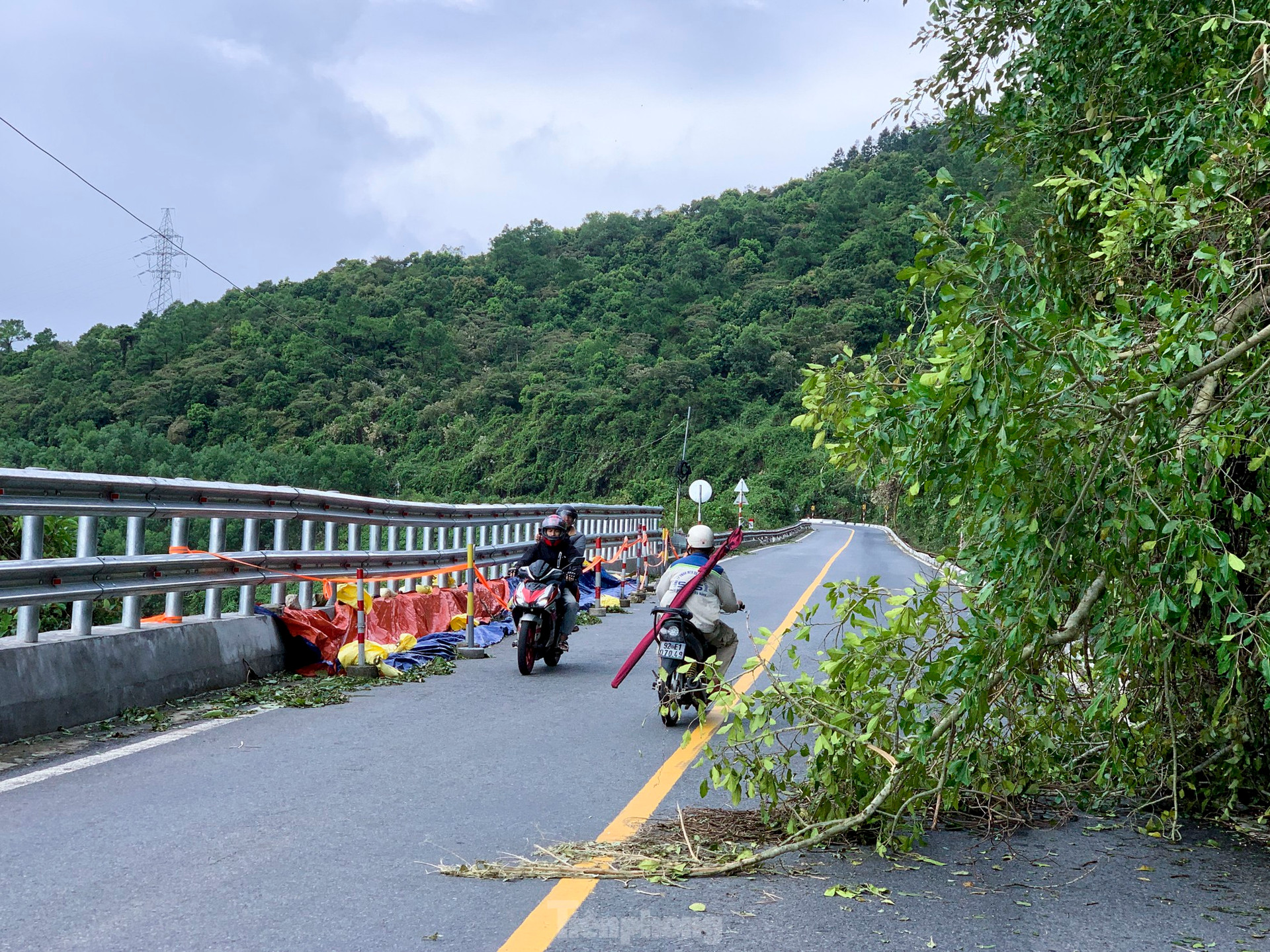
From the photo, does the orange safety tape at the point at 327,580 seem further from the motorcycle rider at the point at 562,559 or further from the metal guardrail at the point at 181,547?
the motorcycle rider at the point at 562,559

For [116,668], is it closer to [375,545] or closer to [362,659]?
[362,659]

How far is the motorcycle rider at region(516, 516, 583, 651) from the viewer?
10.8 m

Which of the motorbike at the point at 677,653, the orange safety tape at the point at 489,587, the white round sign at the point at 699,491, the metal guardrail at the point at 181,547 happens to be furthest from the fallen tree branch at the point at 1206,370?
the white round sign at the point at 699,491

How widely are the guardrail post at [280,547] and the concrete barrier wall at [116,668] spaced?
21.0 inches

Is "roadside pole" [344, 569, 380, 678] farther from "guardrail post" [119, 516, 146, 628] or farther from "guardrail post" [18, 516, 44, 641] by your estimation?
"guardrail post" [18, 516, 44, 641]

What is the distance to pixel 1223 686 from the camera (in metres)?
5.50

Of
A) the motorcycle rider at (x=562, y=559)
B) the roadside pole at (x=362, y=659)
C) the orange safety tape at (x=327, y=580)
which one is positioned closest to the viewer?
the orange safety tape at (x=327, y=580)

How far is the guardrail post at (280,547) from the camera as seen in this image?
33.3ft

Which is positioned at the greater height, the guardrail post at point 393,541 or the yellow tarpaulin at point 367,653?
the guardrail post at point 393,541

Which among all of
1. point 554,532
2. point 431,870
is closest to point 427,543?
point 554,532

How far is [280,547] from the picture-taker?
33.7 feet

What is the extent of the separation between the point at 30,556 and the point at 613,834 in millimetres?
4333

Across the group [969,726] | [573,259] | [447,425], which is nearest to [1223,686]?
[969,726]

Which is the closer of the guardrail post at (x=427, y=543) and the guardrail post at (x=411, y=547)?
the guardrail post at (x=411, y=547)
